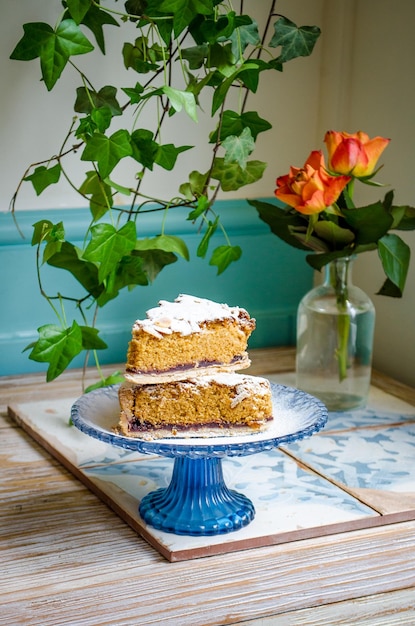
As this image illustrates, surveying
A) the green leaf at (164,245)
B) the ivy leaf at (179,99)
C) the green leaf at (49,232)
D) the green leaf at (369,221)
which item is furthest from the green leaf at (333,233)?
the green leaf at (49,232)

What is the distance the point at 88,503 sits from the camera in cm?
138

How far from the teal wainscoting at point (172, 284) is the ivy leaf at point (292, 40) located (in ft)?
1.51

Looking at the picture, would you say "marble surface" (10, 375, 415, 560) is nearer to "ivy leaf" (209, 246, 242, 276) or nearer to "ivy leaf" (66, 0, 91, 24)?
"ivy leaf" (209, 246, 242, 276)

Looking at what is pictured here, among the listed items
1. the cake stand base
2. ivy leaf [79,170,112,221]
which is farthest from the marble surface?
ivy leaf [79,170,112,221]

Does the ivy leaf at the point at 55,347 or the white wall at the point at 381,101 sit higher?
the white wall at the point at 381,101

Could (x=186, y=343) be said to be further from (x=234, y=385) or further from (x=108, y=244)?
(x=108, y=244)

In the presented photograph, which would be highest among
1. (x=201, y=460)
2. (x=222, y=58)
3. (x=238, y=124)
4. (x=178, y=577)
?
(x=222, y=58)

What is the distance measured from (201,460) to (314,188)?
56 cm

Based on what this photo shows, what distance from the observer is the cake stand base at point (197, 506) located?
49.4 inches

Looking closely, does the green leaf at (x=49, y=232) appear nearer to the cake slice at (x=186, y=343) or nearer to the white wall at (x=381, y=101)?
the cake slice at (x=186, y=343)

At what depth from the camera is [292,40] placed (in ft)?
5.74

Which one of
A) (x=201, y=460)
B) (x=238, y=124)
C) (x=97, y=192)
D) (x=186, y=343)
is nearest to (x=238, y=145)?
(x=238, y=124)

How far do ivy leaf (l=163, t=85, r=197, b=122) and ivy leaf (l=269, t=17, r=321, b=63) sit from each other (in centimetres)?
33

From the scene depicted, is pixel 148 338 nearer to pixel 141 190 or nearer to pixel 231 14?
pixel 231 14
